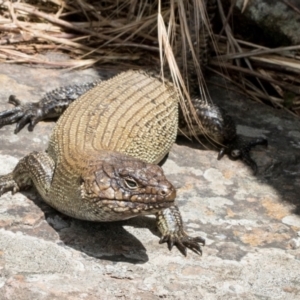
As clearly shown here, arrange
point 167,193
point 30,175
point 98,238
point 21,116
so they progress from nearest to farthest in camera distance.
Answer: point 167,193, point 98,238, point 30,175, point 21,116

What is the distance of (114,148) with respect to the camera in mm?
4926

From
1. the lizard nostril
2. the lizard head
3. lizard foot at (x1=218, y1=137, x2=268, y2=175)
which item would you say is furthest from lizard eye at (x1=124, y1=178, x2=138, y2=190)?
lizard foot at (x1=218, y1=137, x2=268, y2=175)

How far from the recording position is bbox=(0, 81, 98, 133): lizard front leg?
5.75 meters

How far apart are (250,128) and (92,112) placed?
1.59 meters

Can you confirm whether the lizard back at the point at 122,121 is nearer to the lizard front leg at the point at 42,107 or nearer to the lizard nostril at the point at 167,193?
the lizard front leg at the point at 42,107

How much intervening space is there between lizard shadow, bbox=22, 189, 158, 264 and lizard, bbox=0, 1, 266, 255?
0.08 m

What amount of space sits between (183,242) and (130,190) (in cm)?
55

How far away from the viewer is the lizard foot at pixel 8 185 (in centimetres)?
486

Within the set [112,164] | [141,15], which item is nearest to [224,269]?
[112,164]

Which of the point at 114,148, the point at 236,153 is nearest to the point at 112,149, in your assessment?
the point at 114,148

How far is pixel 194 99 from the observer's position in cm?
618

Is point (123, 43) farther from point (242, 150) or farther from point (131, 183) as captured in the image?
point (131, 183)

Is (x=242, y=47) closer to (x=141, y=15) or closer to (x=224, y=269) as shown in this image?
(x=141, y=15)

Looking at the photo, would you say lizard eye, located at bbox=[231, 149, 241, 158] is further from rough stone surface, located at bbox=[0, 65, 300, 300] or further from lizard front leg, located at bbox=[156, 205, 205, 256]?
lizard front leg, located at bbox=[156, 205, 205, 256]
